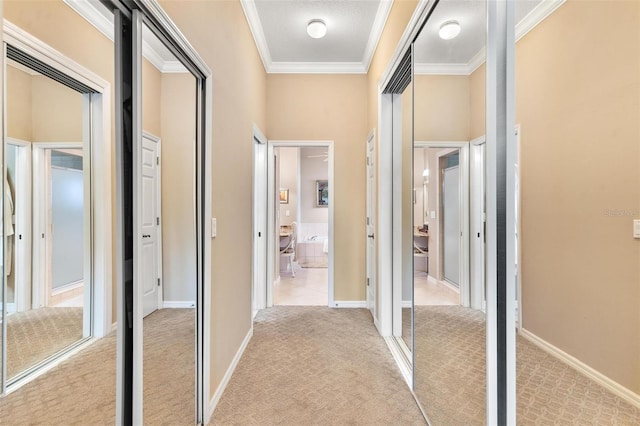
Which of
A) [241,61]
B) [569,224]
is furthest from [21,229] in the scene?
[241,61]

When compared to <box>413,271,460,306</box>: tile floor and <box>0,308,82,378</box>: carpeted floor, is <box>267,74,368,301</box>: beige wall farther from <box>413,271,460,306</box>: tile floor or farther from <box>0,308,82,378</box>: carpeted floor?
<box>0,308,82,378</box>: carpeted floor

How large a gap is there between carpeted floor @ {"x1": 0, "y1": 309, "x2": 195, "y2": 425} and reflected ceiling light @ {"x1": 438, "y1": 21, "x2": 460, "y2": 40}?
1849mm

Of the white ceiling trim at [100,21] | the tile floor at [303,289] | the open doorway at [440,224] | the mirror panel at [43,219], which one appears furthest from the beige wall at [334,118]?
the mirror panel at [43,219]

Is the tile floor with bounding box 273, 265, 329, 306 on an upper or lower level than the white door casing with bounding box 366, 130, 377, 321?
lower

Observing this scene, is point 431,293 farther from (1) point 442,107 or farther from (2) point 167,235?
(2) point 167,235

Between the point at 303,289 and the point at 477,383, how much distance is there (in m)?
3.56

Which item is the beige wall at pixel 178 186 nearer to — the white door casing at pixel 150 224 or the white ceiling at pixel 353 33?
the white door casing at pixel 150 224

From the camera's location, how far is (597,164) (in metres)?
0.64

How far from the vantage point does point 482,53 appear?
3.60 ft

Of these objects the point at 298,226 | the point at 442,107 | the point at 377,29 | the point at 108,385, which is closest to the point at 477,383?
the point at 442,107

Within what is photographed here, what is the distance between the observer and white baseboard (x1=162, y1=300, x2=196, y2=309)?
1398mm

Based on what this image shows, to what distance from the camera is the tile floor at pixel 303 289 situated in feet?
12.9

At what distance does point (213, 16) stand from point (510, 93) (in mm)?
1722

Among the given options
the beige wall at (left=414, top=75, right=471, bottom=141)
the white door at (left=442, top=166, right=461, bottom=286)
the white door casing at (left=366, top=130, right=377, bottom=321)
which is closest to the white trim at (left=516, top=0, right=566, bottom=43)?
the beige wall at (left=414, top=75, right=471, bottom=141)
